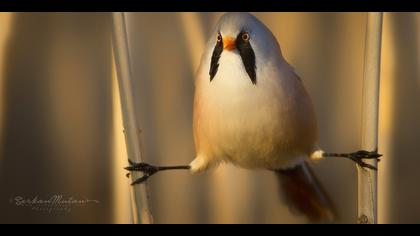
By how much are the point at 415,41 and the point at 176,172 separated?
0.65 meters

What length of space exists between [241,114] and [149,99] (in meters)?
0.33

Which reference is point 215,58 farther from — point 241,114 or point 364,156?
point 364,156

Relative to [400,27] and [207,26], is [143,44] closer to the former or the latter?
[207,26]

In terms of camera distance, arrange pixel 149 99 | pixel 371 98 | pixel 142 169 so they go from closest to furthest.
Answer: pixel 371 98
pixel 142 169
pixel 149 99

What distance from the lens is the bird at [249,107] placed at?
3.60ft

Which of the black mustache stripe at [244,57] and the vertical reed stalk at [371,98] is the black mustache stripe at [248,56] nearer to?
the black mustache stripe at [244,57]

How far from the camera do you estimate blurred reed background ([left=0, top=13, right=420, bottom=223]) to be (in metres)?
1.33

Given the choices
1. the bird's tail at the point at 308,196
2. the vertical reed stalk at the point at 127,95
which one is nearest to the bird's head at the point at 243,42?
the vertical reed stalk at the point at 127,95

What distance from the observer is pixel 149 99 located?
53.7 inches

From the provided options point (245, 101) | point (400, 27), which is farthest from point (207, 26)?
point (400, 27)

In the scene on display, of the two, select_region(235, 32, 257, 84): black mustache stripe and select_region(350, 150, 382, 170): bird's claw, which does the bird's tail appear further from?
select_region(235, 32, 257, 84): black mustache stripe

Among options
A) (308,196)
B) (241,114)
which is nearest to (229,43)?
(241,114)
